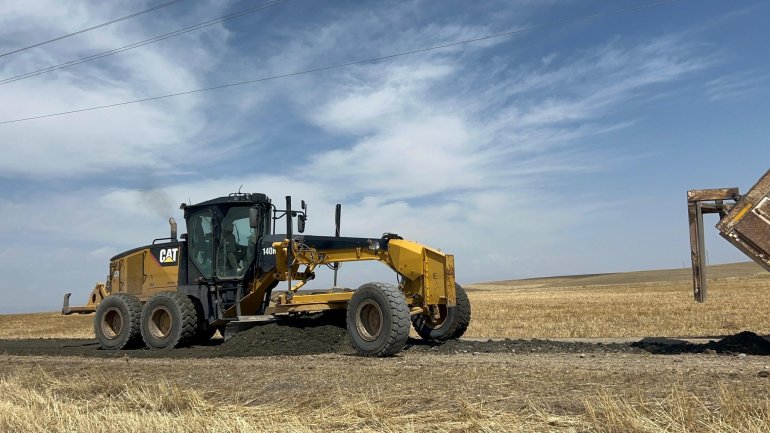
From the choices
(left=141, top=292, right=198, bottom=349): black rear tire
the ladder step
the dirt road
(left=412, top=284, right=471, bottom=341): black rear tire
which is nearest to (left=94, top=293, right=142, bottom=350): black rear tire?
(left=141, top=292, right=198, bottom=349): black rear tire

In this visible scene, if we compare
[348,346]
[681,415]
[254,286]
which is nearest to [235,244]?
[254,286]

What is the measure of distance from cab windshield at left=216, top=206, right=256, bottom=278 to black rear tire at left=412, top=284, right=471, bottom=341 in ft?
12.5

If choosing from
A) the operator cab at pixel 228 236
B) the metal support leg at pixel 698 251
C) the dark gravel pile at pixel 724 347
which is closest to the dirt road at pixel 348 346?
the dark gravel pile at pixel 724 347

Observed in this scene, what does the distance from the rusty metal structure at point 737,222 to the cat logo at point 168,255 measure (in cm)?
1067

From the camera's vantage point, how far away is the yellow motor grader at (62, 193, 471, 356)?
39.6ft

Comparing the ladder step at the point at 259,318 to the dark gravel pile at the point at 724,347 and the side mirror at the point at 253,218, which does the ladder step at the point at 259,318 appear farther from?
the dark gravel pile at the point at 724,347

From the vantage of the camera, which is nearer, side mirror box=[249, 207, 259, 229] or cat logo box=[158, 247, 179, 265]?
side mirror box=[249, 207, 259, 229]

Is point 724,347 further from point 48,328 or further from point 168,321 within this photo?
point 48,328

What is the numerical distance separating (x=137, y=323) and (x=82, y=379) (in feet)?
20.6

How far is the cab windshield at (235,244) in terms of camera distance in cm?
1478

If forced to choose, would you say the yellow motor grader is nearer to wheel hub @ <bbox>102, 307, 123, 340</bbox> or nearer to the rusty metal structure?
wheel hub @ <bbox>102, 307, 123, 340</bbox>

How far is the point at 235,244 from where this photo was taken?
14.9m

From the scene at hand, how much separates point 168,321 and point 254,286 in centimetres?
228

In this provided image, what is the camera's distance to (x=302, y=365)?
410 inches
